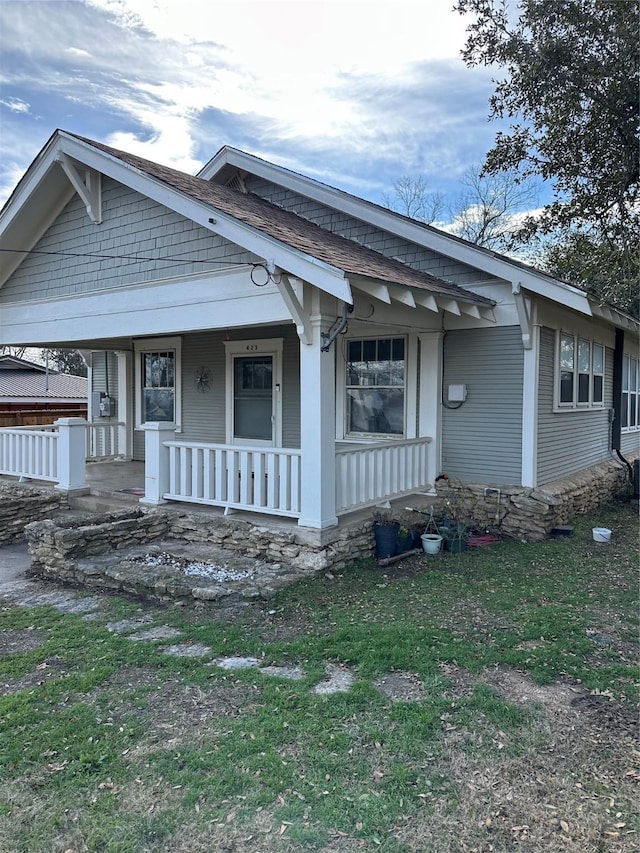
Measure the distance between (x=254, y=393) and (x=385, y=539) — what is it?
12.7ft

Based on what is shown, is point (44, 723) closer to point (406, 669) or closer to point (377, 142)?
point (406, 669)

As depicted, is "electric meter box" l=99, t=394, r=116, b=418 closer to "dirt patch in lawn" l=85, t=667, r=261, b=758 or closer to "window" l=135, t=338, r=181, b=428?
"window" l=135, t=338, r=181, b=428

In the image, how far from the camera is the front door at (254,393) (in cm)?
928

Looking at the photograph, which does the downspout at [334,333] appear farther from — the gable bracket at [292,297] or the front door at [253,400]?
the front door at [253,400]

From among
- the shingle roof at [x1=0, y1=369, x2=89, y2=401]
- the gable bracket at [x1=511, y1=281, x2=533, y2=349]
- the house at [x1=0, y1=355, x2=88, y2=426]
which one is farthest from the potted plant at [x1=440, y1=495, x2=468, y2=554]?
the shingle roof at [x1=0, y1=369, x2=89, y2=401]

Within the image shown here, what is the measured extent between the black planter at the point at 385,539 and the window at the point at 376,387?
203 centimetres

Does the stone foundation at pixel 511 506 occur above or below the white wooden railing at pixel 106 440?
below

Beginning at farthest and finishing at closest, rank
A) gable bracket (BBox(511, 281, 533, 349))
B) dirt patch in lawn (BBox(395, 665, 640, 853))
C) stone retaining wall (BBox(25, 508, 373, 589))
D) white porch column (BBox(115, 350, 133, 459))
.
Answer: white porch column (BBox(115, 350, 133, 459)), gable bracket (BBox(511, 281, 533, 349)), stone retaining wall (BBox(25, 508, 373, 589)), dirt patch in lawn (BBox(395, 665, 640, 853))

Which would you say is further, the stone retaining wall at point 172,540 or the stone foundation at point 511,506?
the stone foundation at point 511,506

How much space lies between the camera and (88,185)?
7824 mm

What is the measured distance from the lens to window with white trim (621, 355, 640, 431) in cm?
1224

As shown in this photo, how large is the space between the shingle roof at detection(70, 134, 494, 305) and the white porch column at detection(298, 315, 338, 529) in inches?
28.7

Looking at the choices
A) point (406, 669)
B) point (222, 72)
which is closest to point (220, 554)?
point (406, 669)

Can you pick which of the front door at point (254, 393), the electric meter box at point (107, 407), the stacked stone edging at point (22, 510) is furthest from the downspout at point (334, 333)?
the electric meter box at point (107, 407)
